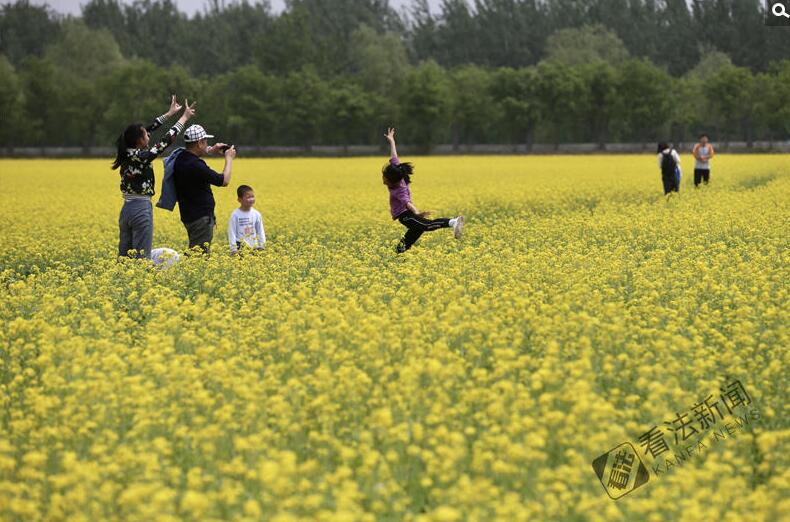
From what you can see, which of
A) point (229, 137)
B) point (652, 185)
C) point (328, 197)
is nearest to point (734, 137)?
point (229, 137)

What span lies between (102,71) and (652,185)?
77913 mm

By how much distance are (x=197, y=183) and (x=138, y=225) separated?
0.83 meters

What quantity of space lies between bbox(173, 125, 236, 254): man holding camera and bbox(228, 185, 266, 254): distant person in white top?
266mm

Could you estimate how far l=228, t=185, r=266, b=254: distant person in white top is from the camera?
38.8 feet

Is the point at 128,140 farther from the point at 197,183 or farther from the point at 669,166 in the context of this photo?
the point at 669,166

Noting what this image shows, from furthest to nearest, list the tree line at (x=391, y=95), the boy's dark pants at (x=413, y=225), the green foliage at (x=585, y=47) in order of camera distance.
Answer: the green foliage at (x=585, y=47)
the tree line at (x=391, y=95)
the boy's dark pants at (x=413, y=225)

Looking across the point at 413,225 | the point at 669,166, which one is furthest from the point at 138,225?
the point at 669,166

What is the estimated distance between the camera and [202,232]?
11805 millimetres

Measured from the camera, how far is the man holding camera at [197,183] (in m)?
11.3

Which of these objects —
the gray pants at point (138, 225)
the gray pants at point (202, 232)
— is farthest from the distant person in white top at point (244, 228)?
the gray pants at point (138, 225)

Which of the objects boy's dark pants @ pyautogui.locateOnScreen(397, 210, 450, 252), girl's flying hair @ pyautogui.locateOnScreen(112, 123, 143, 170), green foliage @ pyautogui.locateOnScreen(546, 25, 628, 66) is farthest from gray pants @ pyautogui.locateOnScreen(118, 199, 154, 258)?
green foliage @ pyautogui.locateOnScreen(546, 25, 628, 66)

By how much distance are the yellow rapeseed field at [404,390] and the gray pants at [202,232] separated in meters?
0.60

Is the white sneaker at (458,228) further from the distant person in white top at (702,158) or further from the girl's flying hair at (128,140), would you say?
the distant person in white top at (702,158)

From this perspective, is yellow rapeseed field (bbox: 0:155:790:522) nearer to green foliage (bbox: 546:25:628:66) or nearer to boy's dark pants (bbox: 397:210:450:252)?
boy's dark pants (bbox: 397:210:450:252)
